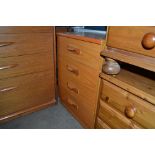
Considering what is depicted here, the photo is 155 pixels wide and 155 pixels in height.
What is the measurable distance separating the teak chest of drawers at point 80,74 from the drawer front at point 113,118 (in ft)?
0.21

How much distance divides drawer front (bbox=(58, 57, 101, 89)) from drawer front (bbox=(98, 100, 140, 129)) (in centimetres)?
14

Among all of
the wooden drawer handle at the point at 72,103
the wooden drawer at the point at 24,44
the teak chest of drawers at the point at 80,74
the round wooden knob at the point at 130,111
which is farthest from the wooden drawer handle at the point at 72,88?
the round wooden knob at the point at 130,111

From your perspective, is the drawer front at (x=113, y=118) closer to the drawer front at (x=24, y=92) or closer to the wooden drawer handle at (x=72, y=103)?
the wooden drawer handle at (x=72, y=103)

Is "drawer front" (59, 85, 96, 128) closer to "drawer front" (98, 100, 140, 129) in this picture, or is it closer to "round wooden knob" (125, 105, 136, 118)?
"drawer front" (98, 100, 140, 129)

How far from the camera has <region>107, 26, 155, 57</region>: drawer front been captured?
1.58 feet

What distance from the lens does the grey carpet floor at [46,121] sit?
1.06 metres
